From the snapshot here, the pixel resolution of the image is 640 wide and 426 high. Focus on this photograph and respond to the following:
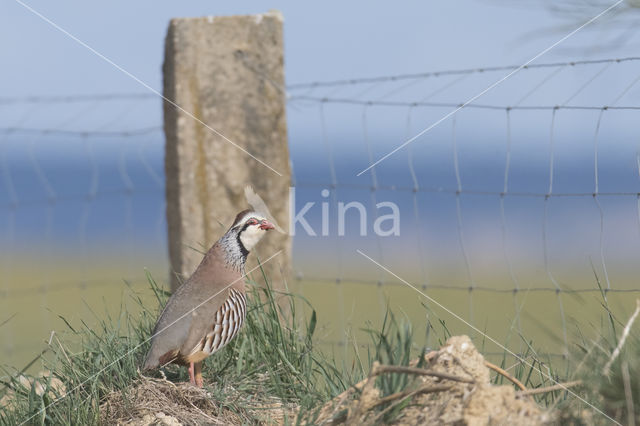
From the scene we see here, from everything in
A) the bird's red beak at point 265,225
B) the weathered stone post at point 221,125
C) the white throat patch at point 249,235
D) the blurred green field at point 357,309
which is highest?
the weathered stone post at point 221,125

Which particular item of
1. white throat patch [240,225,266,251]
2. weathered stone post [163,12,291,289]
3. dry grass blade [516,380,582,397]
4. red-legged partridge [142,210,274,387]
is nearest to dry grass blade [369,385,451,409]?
dry grass blade [516,380,582,397]

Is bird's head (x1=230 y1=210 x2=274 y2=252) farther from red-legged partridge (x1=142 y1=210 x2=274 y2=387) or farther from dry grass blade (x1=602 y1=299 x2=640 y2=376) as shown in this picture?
dry grass blade (x1=602 y1=299 x2=640 y2=376)

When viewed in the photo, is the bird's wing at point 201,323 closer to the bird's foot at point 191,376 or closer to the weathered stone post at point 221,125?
the bird's foot at point 191,376

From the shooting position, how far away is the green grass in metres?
3.06

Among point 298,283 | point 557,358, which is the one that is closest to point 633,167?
point 557,358

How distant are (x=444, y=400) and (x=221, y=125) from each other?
3043 millimetres

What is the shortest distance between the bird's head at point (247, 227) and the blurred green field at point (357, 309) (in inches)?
17.5

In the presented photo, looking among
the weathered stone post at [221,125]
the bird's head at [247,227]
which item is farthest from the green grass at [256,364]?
the weathered stone post at [221,125]

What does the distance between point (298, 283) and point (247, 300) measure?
1454 millimetres

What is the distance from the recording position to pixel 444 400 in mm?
2729

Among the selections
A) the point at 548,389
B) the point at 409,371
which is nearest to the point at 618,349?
the point at 548,389

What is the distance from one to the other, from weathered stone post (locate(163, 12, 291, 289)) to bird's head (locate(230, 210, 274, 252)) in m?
1.28

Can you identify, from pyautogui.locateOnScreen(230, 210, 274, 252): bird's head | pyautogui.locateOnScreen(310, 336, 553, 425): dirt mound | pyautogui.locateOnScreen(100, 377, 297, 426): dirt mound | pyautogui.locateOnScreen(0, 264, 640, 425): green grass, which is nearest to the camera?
pyautogui.locateOnScreen(310, 336, 553, 425): dirt mound

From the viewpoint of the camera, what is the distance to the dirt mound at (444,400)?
260cm
